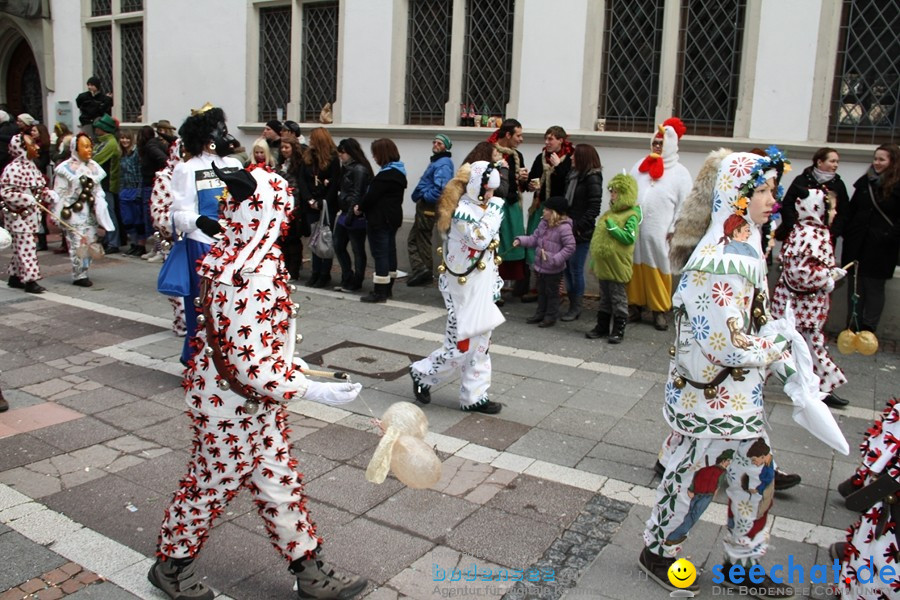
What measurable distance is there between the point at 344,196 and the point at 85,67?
944cm

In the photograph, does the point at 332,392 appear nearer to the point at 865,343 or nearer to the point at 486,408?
the point at 486,408

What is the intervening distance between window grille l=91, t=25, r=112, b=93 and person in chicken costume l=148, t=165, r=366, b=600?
14998 millimetres

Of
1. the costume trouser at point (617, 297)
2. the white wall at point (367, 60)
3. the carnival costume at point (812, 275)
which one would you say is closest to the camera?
the carnival costume at point (812, 275)

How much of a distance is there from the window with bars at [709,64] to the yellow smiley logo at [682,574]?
6824 mm

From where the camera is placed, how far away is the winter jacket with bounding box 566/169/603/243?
8.98 metres

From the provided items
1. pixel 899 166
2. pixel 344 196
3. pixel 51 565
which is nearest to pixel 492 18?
pixel 344 196

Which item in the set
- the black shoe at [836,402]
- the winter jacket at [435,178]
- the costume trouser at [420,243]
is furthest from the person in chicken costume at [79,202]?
the black shoe at [836,402]

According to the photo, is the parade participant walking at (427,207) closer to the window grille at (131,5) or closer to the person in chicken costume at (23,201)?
the person in chicken costume at (23,201)

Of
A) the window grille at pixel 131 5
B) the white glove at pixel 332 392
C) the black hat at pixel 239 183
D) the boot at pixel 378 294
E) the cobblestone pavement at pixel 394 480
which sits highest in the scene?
the window grille at pixel 131 5

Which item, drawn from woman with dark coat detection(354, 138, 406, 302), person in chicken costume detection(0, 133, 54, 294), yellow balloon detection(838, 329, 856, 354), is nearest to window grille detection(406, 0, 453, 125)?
woman with dark coat detection(354, 138, 406, 302)

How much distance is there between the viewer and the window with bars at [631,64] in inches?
387

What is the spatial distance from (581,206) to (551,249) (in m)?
0.67

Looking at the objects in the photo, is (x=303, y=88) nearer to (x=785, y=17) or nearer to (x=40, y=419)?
(x=785, y=17)

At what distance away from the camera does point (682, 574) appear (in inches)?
148
